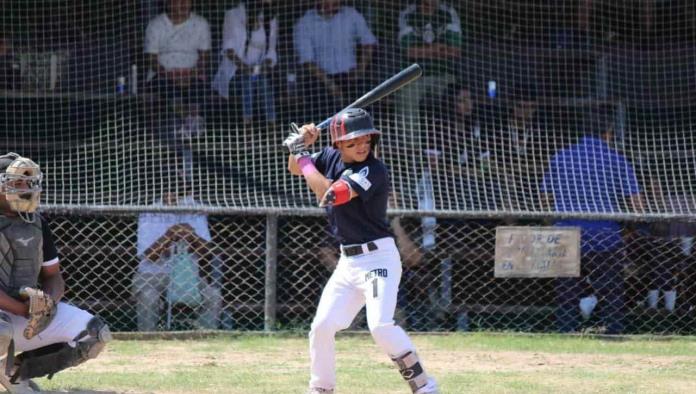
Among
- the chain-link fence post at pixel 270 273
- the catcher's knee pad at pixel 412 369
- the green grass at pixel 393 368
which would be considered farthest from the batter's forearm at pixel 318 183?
the chain-link fence post at pixel 270 273

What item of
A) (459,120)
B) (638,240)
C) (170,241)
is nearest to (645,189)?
(638,240)

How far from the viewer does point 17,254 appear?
19.9ft

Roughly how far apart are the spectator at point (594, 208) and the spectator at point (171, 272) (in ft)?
8.89

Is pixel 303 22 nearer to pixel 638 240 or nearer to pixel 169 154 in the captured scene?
pixel 169 154

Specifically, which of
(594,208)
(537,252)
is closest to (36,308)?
(537,252)

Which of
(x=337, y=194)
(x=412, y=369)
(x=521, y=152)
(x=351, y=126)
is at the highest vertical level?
(x=351, y=126)

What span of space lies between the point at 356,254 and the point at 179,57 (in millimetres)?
4398

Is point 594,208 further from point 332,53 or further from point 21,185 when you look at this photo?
point 21,185

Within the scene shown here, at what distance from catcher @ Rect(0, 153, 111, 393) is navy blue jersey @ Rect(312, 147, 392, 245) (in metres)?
1.35

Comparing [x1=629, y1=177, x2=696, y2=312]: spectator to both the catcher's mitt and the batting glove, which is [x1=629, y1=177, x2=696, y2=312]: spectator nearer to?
the batting glove

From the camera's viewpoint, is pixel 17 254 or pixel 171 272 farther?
pixel 171 272

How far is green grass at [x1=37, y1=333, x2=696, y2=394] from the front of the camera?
6.84 metres

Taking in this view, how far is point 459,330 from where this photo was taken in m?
9.33

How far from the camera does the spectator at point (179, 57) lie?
992 cm
